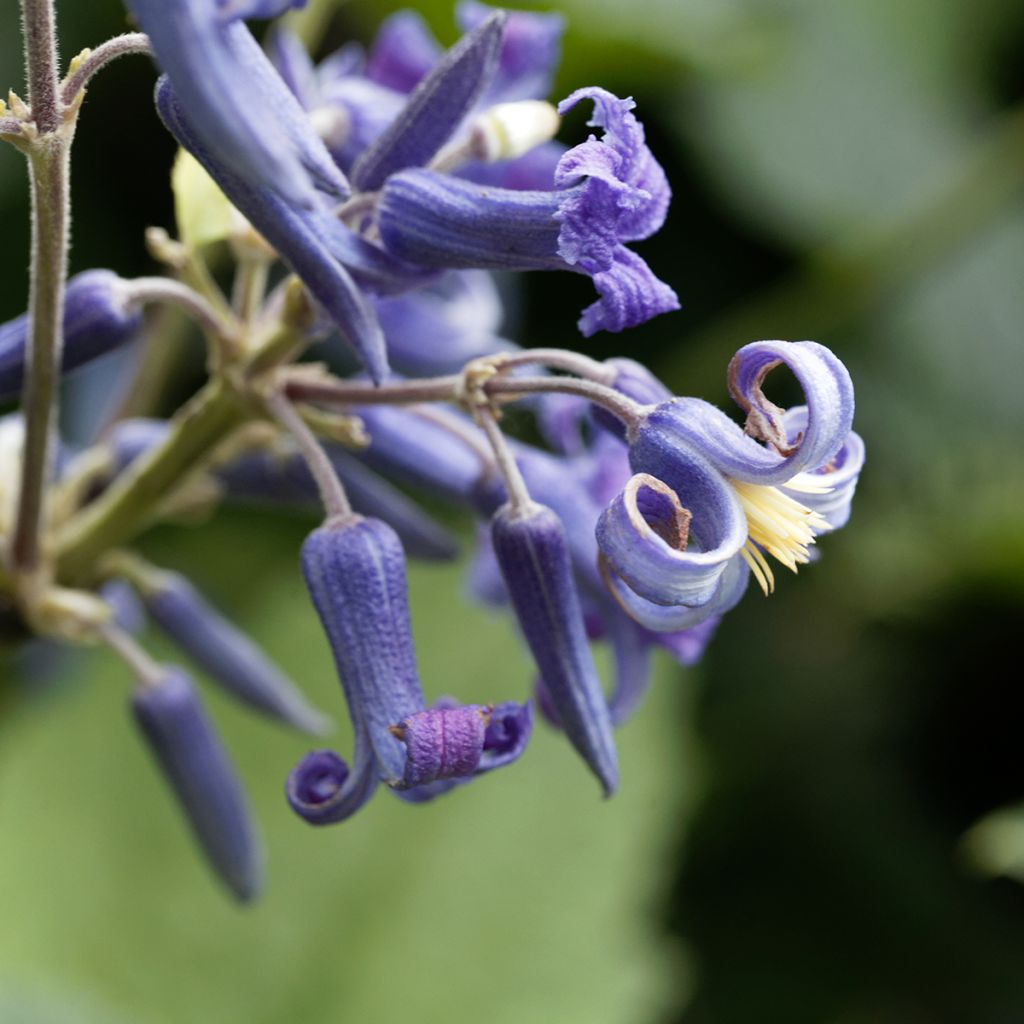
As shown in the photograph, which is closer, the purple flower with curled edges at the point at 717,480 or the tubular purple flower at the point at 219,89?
the tubular purple flower at the point at 219,89

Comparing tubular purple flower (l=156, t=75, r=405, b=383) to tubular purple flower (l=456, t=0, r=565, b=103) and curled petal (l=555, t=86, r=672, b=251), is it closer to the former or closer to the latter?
curled petal (l=555, t=86, r=672, b=251)

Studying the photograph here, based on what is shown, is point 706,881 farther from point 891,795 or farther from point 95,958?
point 95,958

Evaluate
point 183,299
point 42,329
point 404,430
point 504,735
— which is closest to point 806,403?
point 504,735

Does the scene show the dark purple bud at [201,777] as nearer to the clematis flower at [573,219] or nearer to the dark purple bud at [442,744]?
the dark purple bud at [442,744]

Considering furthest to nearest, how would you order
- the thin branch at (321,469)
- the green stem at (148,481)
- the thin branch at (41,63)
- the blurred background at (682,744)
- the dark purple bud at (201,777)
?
1. the blurred background at (682,744)
2. the dark purple bud at (201,777)
3. the green stem at (148,481)
4. the thin branch at (321,469)
5. the thin branch at (41,63)

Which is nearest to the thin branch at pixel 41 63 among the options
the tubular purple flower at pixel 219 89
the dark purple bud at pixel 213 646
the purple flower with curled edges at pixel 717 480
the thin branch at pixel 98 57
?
the thin branch at pixel 98 57

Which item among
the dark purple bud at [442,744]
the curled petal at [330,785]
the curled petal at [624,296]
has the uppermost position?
the curled petal at [624,296]

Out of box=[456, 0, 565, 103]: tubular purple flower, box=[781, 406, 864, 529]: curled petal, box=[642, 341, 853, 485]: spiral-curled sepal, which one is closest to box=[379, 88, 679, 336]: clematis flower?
box=[642, 341, 853, 485]: spiral-curled sepal

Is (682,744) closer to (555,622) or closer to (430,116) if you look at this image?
(555,622)
